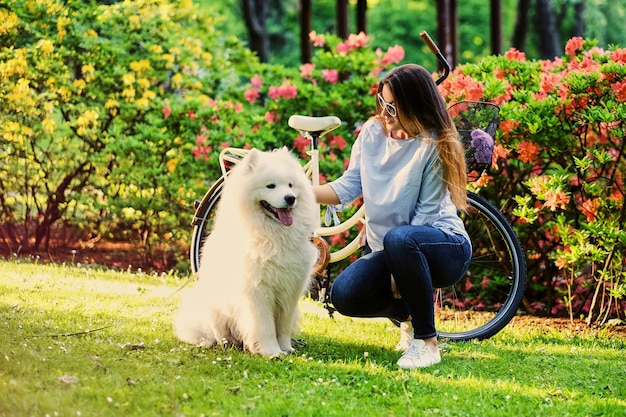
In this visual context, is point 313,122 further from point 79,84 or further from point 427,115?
point 79,84

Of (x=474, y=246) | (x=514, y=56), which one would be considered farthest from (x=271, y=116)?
(x=474, y=246)

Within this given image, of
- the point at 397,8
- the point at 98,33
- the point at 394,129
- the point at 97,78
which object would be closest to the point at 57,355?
the point at 394,129

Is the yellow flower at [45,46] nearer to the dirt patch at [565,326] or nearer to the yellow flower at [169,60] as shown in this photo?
the yellow flower at [169,60]

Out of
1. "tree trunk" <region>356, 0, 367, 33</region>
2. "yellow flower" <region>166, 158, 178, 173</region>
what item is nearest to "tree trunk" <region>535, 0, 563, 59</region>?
"tree trunk" <region>356, 0, 367, 33</region>

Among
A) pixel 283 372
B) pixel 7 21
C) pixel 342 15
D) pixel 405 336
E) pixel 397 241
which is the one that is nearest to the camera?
pixel 283 372

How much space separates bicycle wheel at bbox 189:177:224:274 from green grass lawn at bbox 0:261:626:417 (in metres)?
0.39

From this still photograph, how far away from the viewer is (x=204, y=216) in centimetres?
505

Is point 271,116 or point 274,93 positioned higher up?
point 274,93

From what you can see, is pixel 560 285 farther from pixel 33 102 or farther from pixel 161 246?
pixel 33 102

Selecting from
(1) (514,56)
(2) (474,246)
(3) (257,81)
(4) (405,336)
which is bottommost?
(4) (405,336)

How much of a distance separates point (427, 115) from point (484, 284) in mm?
2024

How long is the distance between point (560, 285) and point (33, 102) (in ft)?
14.2

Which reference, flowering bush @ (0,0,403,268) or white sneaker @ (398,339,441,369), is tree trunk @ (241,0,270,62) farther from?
white sneaker @ (398,339,441,369)

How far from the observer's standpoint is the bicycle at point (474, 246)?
445 cm
